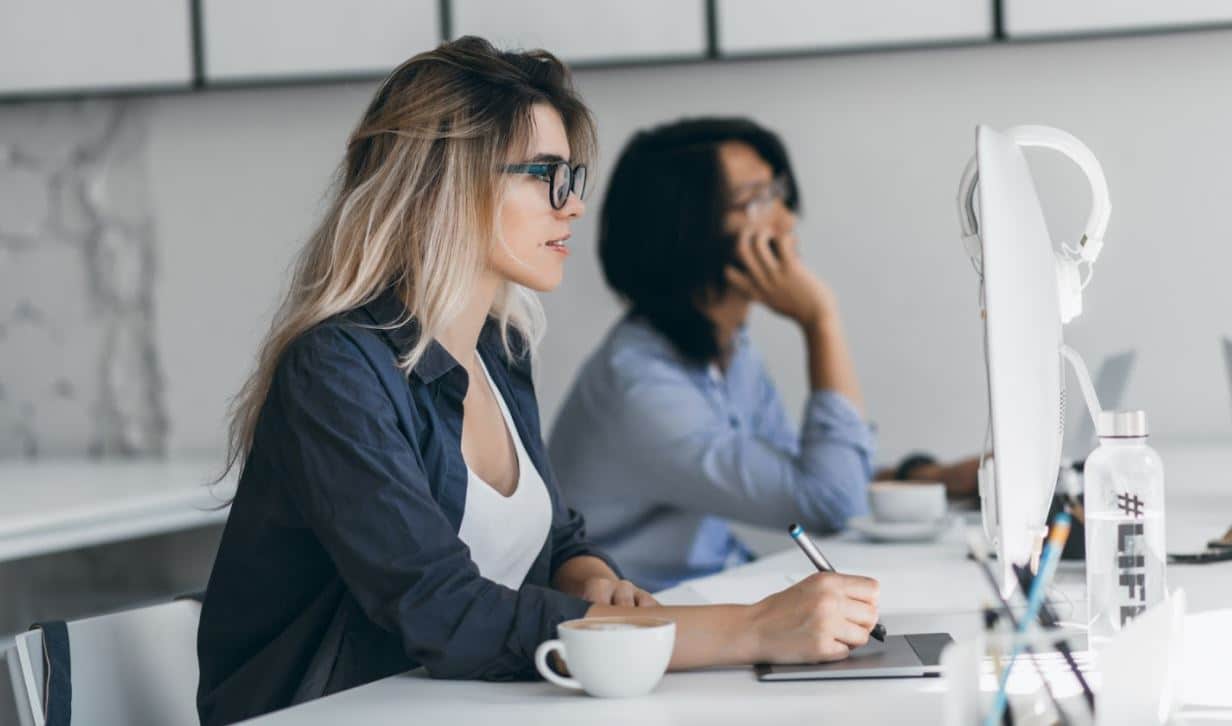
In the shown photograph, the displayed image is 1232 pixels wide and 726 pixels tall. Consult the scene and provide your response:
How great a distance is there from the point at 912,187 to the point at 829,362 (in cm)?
67

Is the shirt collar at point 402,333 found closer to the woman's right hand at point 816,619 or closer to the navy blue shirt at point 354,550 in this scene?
the navy blue shirt at point 354,550

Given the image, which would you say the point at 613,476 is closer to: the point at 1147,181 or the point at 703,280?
the point at 703,280

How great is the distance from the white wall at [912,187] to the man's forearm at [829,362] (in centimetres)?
51

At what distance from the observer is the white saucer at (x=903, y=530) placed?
1.92 m

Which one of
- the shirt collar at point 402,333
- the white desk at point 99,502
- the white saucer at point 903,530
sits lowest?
the white desk at point 99,502

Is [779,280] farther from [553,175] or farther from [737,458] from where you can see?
[553,175]

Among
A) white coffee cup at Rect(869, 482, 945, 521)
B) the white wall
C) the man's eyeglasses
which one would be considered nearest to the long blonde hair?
white coffee cup at Rect(869, 482, 945, 521)

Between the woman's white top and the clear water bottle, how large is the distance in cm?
56

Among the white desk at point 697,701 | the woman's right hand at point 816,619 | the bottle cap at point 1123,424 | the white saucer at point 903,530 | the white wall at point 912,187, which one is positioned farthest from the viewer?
the white wall at point 912,187

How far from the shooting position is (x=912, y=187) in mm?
2947

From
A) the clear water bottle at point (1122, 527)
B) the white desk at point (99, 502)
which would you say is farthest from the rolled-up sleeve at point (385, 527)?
the white desk at point (99, 502)

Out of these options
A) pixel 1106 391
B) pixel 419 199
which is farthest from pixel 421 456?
pixel 1106 391

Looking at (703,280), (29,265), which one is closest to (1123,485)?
(703,280)

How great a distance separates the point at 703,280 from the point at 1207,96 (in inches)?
43.4
